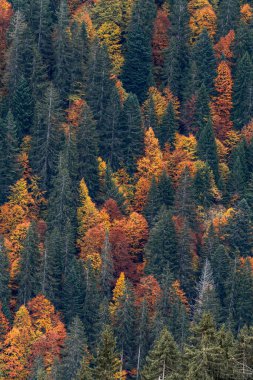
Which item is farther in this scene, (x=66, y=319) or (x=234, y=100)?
(x=234, y=100)

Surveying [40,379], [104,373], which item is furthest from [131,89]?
[104,373]

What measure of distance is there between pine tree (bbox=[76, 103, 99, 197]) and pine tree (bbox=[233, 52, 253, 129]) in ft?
80.2

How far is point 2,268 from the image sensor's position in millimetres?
144625

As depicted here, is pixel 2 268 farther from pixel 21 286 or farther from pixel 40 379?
pixel 40 379

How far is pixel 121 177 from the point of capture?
6462 inches

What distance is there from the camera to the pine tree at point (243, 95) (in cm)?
17625

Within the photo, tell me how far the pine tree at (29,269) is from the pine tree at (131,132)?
76.2 feet

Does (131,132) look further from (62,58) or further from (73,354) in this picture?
(73,354)

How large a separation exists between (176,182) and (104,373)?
72091 millimetres

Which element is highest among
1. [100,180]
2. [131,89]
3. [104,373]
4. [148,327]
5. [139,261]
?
[131,89]

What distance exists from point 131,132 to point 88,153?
807cm

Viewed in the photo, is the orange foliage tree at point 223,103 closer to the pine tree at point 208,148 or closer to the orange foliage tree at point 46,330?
the pine tree at point 208,148

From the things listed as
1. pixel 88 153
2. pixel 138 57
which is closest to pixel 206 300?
pixel 88 153

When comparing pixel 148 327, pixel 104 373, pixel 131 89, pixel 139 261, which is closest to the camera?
pixel 104 373
